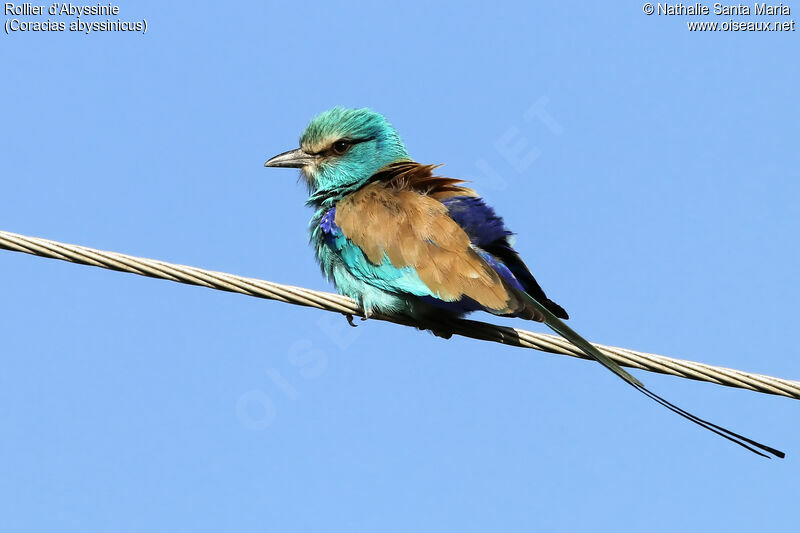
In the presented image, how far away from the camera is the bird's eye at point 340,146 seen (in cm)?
538

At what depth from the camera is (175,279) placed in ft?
11.4

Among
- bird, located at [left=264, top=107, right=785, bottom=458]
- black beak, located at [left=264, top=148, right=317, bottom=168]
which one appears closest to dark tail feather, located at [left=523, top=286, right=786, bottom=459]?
bird, located at [left=264, top=107, right=785, bottom=458]

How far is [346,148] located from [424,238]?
4.18 feet

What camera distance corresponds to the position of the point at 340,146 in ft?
17.6

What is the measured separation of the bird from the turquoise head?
→ 0.33 m

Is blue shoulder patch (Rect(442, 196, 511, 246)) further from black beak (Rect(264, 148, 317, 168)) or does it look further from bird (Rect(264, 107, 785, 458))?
black beak (Rect(264, 148, 317, 168))

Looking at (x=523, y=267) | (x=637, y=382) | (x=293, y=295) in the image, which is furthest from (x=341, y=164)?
(x=637, y=382)

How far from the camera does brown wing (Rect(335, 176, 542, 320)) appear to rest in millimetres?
4090

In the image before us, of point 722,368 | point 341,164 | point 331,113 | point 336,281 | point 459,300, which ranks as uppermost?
point 331,113

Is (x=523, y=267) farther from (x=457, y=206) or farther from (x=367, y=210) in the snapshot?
(x=367, y=210)

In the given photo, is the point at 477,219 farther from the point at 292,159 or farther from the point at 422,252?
the point at 292,159

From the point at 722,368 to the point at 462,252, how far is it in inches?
49.7

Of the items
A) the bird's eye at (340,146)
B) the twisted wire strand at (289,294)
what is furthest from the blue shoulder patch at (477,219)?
the bird's eye at (340,146)

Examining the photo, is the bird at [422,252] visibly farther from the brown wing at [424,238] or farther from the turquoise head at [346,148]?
the turquoise head at [346,148]
